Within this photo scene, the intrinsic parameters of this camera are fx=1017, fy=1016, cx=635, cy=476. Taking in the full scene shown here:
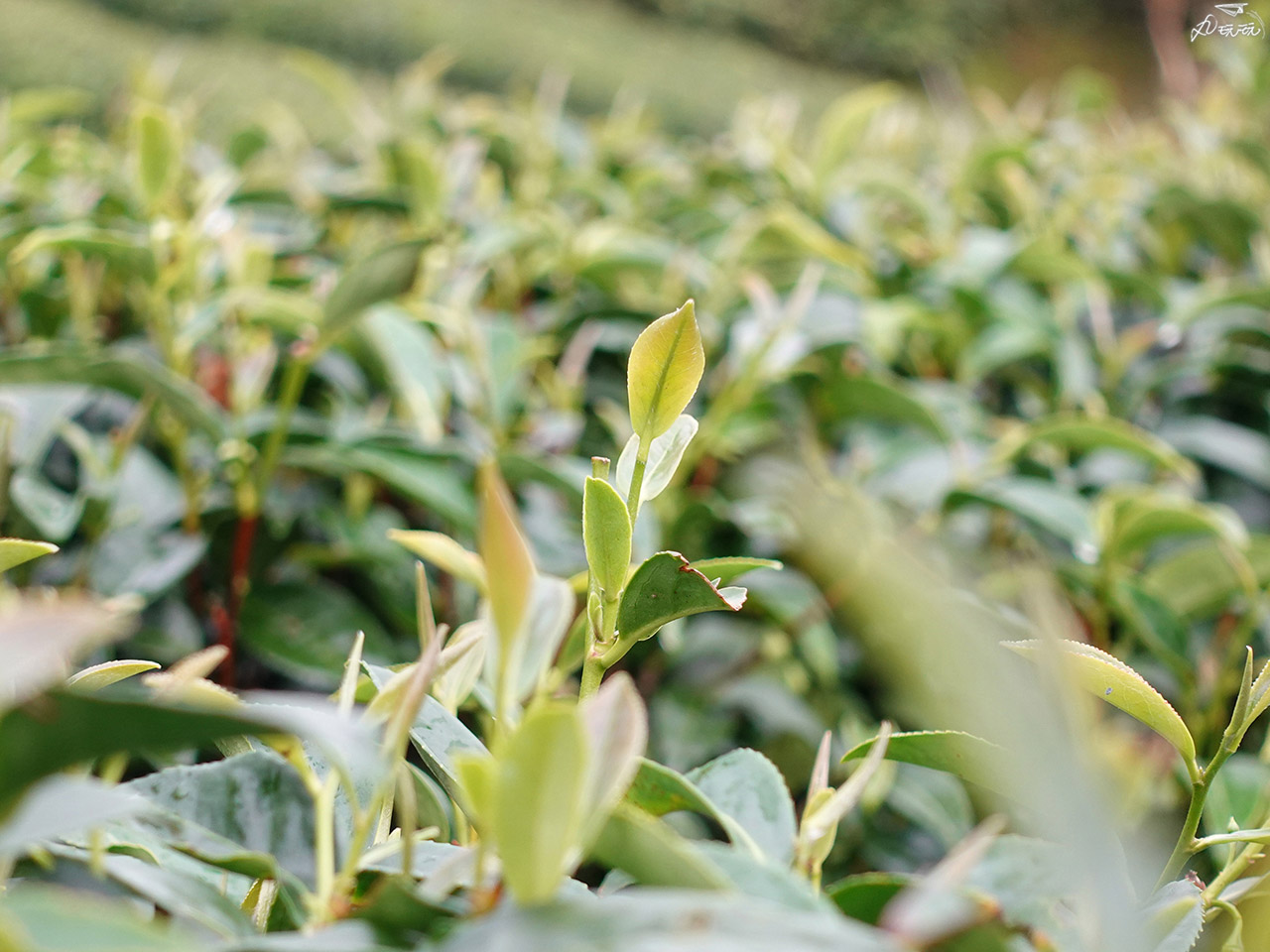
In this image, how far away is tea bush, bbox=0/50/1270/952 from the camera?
193 millimetres

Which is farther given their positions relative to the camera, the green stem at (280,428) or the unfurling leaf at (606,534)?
the green stem at (280,428)

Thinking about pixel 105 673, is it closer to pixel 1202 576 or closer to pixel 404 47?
pixel 1202 576

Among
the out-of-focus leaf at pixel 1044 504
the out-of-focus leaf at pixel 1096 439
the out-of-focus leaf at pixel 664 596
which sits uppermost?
the out-of-focus leaf at pixel 1096 439

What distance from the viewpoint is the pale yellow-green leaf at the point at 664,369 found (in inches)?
9.7

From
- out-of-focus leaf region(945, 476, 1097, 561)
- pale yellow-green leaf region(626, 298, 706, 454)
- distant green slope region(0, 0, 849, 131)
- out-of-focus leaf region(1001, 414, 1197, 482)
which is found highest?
distant green slope region(0, 0, 849, 131)

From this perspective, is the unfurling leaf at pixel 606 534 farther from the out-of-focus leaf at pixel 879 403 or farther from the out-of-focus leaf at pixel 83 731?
the out-of-focus leaf at pixel 879 403

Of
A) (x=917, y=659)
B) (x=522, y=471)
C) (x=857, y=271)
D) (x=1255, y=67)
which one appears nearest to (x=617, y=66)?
(x=1255, y=67)

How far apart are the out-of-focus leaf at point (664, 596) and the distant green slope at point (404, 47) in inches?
89.9

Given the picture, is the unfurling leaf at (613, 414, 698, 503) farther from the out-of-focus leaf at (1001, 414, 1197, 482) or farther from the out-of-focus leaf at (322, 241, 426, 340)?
the out-of-focus leaf at (1001, 414, 1197, 482)

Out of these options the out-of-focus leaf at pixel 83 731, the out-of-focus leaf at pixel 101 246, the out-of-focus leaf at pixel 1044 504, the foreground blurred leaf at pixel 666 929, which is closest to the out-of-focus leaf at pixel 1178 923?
the foreground blurred leaf at pixel 666 929

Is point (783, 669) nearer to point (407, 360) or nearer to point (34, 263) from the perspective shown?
point (407, 360)

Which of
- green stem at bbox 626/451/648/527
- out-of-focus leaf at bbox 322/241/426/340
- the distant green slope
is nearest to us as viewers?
green stem at bbox 626/451/648/527

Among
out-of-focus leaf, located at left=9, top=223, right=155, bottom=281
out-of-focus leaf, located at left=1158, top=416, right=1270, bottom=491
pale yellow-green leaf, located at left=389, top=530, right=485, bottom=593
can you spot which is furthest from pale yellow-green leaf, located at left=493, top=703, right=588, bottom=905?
out-of-focus leaf, located at left=1158, top=416, right=1270, bottom=491

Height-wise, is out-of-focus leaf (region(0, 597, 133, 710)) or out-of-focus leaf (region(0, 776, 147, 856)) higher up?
out-of-focus leaf (region(0, 597, 133, 710))
